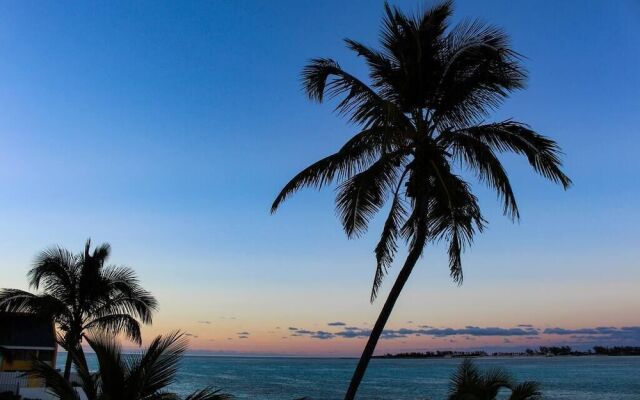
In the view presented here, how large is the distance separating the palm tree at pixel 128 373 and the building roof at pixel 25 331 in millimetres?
19621

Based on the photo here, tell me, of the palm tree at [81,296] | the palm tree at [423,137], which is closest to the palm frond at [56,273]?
the palm tree at [81,296]

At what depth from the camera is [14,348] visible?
22766 mm

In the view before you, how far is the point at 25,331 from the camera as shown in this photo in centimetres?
2394

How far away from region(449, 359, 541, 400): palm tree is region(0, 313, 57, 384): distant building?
1935 cm

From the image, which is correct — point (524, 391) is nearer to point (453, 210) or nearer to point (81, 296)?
point (453, 210)

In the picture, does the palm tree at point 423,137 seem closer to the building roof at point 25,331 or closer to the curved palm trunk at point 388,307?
the curved palm trunk at point 388,307

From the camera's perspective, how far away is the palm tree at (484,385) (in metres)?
8.04

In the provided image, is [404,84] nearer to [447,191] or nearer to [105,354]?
[447,191]

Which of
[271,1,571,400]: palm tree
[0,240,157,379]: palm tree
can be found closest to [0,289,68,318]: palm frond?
[0,240,157,379]: palm tree

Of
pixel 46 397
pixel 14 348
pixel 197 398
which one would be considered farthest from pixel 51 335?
pixel 197 398

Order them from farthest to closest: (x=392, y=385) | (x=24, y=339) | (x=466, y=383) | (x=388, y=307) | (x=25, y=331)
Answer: (x=392, y=385) → (x=25, y=331) → (x=24, y=339) → (x=388, y=307) → (x=466, y=383)

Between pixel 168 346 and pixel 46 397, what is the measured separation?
1846 cm

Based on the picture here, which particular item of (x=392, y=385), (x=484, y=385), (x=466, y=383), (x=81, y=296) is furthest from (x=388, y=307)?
(x=392, y=385)

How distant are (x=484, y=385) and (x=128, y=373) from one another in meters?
5.42
